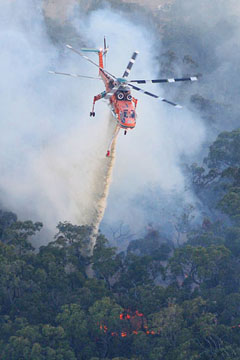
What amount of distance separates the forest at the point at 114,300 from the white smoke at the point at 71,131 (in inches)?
220

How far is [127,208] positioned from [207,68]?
112ft

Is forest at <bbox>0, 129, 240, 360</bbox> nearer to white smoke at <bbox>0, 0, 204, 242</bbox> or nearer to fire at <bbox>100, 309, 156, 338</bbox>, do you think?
fire at <bbox>100, 309, 156, 338</bbox>

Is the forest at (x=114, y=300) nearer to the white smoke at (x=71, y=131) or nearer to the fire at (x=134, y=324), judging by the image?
the fire at (x=134, y=324)

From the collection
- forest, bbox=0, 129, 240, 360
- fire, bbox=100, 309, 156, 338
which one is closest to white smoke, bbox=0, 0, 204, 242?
forest, bbox=0, 129, 240, 360

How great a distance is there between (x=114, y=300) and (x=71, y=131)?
28060mm

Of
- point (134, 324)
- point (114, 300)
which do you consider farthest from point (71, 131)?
point (134, 324)

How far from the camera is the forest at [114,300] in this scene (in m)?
38.7

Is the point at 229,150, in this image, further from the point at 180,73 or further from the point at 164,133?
the point at 180,73

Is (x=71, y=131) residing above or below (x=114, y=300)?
above

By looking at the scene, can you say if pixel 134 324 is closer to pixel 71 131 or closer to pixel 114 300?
pixel 114 300

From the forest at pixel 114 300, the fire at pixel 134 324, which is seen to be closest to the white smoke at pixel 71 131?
the forest at pixel 114 300

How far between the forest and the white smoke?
559 centimetres

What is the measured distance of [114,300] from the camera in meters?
43.0

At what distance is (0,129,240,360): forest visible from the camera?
127 feet
